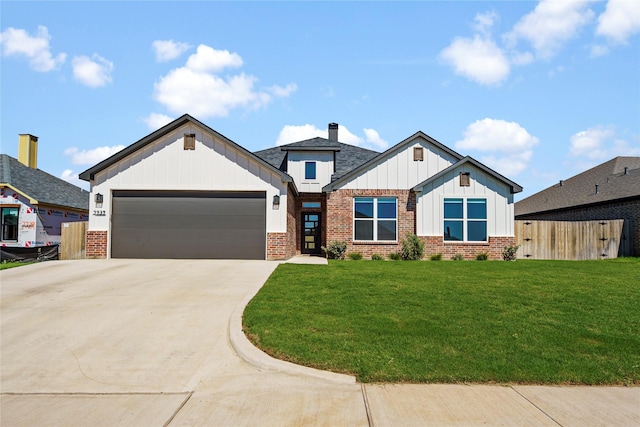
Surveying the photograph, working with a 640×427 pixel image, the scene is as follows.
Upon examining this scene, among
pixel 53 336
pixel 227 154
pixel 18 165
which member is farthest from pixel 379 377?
pixel 18 165

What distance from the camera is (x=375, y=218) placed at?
19609mm

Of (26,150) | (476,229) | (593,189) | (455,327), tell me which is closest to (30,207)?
(26,150)

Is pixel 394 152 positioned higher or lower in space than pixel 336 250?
higher

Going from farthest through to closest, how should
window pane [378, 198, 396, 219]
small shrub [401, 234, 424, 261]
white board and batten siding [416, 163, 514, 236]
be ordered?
1. window pane [378, 198, 396, 219]
2. white board and batten siding [416, 163, 514, 236]
3. small shrub [401, 234, 424, 261]

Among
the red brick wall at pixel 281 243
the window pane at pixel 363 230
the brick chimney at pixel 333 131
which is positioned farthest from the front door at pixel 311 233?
the brick chimney at pixel 333 131

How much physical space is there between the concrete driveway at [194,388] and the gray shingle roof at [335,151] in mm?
14864

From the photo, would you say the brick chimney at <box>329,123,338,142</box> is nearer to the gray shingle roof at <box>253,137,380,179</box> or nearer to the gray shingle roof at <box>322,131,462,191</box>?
the gray shingle roof at <box>253,137,380,179</box>

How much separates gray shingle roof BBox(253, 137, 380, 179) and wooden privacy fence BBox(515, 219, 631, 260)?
8810 millimetres

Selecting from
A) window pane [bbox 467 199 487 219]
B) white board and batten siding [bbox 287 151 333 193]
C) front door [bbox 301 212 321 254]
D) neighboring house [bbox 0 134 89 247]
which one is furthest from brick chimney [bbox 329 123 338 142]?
neighboring house [bbox 0 134 89 247]

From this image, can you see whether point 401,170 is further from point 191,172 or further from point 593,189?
point 593,189

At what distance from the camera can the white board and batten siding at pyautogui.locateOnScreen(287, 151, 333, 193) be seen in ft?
74.8

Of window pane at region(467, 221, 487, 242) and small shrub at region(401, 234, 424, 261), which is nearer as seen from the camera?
small shrub at region(401, 234, 424, 261)

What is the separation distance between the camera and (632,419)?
4.36m

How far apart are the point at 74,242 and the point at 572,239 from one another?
71.0 ft
